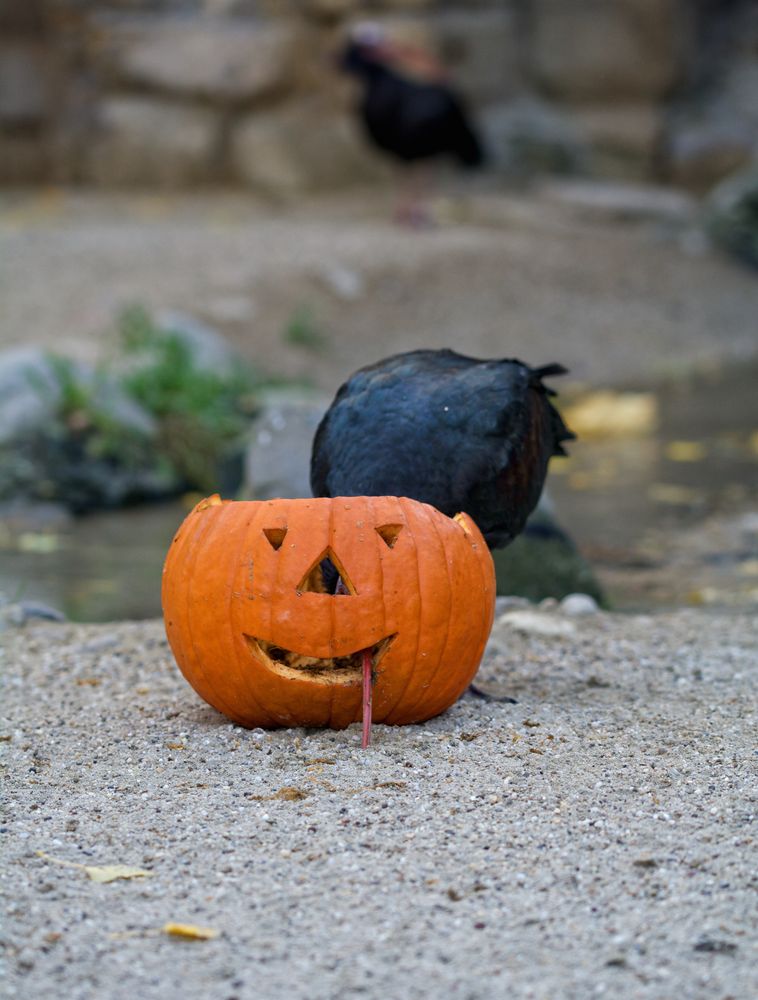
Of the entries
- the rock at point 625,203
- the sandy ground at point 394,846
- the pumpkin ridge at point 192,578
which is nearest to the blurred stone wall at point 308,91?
the rock at point 625,203

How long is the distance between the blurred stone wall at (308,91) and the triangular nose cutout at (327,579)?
10715 millimetres

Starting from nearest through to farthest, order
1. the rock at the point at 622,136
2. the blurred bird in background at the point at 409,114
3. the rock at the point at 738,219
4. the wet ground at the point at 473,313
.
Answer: the wet ground at the point at 473,313 < the blurred bird in background at the point at 409,114 < the rock at the point at 738,219 < the rock at the point at 622,136

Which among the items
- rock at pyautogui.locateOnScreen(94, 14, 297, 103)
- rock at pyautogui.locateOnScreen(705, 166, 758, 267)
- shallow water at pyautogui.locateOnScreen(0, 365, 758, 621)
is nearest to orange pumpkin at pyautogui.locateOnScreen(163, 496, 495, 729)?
shallow water at pyautogui.locateOnScreen(0, 365, 758, 621)

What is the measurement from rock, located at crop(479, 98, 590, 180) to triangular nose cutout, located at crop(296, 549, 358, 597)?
36.7ft

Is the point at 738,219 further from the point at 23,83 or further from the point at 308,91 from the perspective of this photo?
the point at 23,83

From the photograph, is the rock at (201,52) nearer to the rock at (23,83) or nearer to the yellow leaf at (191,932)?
the rock at (23,83)

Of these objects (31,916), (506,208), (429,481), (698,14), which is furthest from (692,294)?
(31,916)

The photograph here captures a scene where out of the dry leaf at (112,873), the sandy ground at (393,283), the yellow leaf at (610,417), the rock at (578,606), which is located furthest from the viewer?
the sandy ground at (393,283)

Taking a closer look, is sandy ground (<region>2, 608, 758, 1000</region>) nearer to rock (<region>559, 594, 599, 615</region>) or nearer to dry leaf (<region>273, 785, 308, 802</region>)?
dry leaf (<region>273, 785, 308, 802</region>)

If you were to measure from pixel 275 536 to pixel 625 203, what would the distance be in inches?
406

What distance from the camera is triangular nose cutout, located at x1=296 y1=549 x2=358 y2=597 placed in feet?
10.1

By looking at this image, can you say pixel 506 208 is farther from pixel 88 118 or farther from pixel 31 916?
pixel 31 916

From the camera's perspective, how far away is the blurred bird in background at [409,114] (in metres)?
11.7

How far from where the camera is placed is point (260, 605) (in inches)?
121
